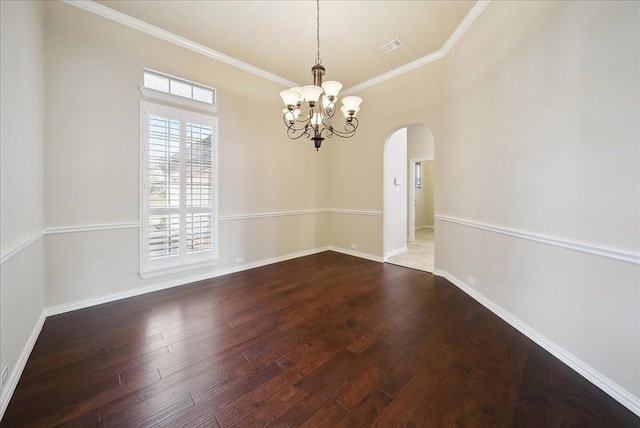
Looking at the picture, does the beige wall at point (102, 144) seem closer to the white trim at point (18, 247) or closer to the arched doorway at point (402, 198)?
the white trim at point (18, 247)

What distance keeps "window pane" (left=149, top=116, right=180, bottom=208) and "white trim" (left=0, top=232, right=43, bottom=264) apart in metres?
1.10

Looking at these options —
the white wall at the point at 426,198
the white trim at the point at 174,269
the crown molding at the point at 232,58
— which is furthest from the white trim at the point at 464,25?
the white wall at the point at 426,198

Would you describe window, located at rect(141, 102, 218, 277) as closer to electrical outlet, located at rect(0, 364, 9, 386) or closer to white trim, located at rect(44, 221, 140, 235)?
white trim, located at rect(44, 221, 140, 235)

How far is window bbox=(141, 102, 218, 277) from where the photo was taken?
3223 millimetres

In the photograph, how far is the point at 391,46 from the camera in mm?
3652

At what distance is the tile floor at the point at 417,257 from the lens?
4.55 metres

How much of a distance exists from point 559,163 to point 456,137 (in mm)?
1686

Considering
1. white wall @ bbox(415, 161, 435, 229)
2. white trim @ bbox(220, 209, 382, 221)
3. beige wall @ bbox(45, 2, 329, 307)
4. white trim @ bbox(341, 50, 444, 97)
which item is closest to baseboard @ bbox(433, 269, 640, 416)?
white trim @ bbox(220, 209, 382, 221)

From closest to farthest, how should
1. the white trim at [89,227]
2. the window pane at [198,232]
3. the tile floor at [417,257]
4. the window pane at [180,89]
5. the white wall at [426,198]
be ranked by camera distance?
the white trim at [89,227] → the window pane at [180,89] → the window pane at [198,232] → the tile floor at [417,257] → the white wall at [426,198]

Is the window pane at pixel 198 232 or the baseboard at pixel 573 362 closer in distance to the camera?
the baseboard at pixel 573 362

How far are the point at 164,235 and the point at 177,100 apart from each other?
1908 millimetres

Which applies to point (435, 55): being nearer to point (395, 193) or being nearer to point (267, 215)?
point (395, 193)

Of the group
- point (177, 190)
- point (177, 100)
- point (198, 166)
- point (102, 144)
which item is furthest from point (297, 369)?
point (177, 100)

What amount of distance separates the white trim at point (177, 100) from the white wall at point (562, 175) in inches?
147
